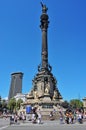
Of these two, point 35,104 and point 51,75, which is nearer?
point 35,104

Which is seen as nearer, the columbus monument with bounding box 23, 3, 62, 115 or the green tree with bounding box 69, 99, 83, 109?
the columbus monument with bounding box 23, 3, 62, 115

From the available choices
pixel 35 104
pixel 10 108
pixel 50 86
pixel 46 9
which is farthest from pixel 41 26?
pixel 10 108

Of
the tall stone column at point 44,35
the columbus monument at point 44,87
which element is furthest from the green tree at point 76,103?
the tall stone column at point 44,35

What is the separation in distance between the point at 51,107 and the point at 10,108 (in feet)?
246

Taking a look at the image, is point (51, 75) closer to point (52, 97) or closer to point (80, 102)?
point (52, 97)

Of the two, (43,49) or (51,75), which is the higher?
(43,49)

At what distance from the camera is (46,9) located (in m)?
77.6

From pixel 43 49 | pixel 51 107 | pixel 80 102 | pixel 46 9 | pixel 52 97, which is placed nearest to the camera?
pixel 51 107

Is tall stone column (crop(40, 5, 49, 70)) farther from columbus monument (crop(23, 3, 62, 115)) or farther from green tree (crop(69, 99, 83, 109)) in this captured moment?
green tree (crop(69, 99, 83, 109))

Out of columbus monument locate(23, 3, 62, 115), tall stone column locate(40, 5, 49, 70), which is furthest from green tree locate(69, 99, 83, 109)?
tall stone column locate(40, 5, 49, 70)

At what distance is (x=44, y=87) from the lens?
67.2 metres

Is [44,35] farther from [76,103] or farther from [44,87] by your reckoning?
[76,103]

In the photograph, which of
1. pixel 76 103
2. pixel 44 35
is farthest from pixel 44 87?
pixel 76 103

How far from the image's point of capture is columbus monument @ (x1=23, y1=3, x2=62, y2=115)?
64.2m
